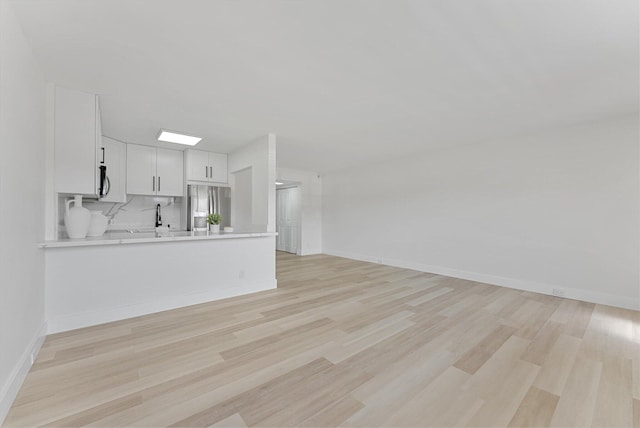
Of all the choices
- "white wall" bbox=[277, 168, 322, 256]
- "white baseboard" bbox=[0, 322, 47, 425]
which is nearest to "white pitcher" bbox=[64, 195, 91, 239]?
"white baseboard" bbox=[0, 322, 47, 425]

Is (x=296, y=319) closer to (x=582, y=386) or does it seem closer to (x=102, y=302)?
(x=102, y=302)

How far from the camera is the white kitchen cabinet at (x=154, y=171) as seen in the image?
4.61 meters

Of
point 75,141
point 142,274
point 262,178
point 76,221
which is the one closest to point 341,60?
point 262,178

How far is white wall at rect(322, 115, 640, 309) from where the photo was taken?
11.2ft

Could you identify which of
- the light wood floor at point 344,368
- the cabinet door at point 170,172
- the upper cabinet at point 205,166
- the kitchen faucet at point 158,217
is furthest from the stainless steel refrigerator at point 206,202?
the light wood floor at point 344,368

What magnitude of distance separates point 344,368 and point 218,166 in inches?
179

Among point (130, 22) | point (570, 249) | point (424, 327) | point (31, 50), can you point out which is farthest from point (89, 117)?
point (570, 249)

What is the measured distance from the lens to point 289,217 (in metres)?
8.17

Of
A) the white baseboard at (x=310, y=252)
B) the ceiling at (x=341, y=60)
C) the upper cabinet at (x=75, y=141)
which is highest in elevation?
the ceiling at (x=341, y=60)

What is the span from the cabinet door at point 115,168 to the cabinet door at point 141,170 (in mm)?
72

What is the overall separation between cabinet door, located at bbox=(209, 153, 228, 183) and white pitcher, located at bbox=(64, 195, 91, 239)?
2.44 meters

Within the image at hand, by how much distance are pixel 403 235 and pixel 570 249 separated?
2.79 meters

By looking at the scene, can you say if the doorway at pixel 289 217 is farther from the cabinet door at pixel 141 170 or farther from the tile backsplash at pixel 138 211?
the cabinet door at pixel 141 170

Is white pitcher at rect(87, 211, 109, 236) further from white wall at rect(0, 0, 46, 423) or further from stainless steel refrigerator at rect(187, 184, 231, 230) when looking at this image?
stainless steel refrigerator at rect(187, 184, 231, 230)
